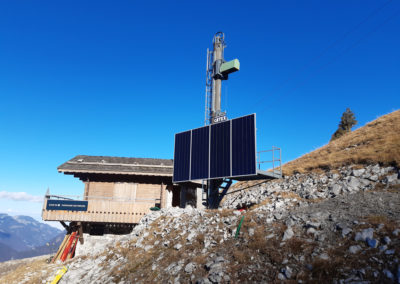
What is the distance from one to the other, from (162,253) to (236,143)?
339 inches

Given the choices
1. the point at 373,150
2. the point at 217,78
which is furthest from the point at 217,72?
the point at 373,150

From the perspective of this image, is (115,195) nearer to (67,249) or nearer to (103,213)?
(103,213)

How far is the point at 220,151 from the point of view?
794 inches

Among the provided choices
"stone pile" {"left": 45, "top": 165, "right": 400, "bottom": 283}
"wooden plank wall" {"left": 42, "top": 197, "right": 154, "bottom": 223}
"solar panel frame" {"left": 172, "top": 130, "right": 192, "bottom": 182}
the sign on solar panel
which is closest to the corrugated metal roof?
"wooden plank wall" {"left": 42, "top": 197, "right": 154, "bottom": 223}

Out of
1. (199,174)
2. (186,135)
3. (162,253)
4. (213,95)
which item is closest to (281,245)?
(162,253)

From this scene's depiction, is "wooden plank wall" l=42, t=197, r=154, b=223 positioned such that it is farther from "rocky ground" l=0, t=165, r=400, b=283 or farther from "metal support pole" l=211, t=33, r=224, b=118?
"metal support pole" l=211, t=33, r=224, b=118

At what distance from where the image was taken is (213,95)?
25422 millimetres

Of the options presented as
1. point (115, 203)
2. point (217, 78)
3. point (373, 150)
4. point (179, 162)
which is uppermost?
point (217, 78)

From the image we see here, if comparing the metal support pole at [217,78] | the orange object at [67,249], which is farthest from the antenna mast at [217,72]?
the orange object at [67,249]

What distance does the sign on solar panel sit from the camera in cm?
1847

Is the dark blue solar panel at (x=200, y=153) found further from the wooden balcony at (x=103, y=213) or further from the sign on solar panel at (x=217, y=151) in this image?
the wooden balcony at (x=103, y=213)

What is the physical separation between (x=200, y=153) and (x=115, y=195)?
1176 cm

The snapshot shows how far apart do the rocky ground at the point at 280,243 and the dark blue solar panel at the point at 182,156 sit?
3.45 m

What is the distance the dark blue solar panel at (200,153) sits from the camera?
21.1m
